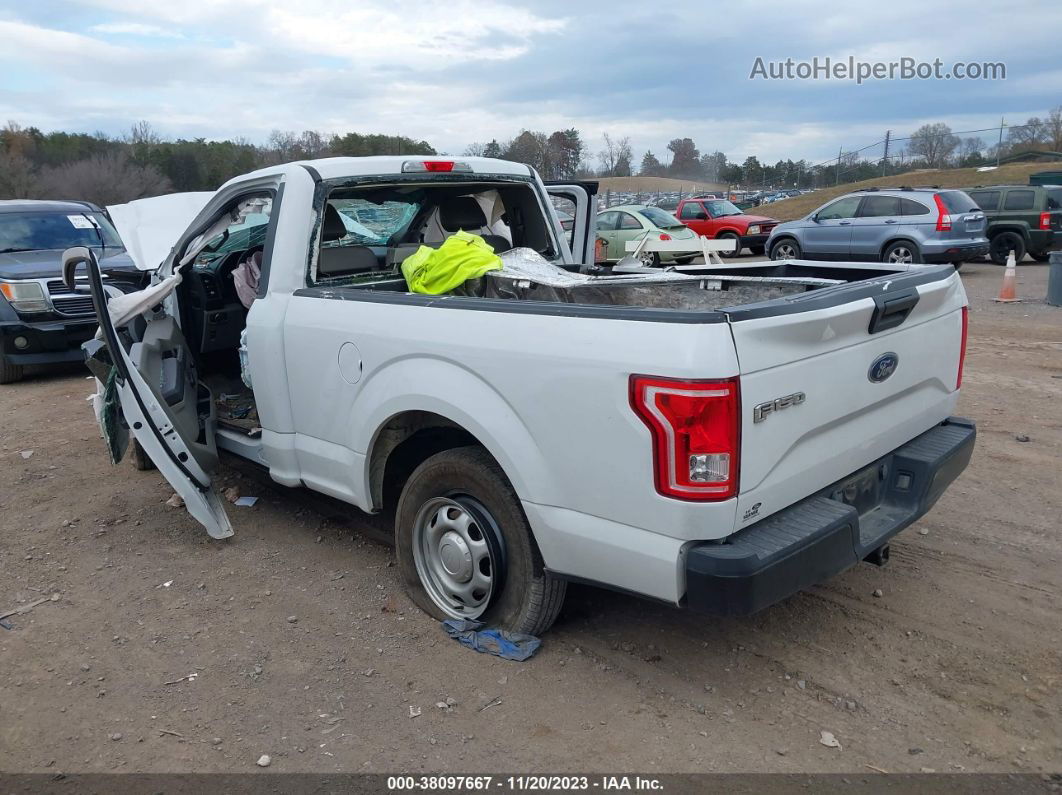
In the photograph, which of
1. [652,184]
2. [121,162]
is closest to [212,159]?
[121,162]

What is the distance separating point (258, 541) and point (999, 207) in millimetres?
18102

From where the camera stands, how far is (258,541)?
185 inches

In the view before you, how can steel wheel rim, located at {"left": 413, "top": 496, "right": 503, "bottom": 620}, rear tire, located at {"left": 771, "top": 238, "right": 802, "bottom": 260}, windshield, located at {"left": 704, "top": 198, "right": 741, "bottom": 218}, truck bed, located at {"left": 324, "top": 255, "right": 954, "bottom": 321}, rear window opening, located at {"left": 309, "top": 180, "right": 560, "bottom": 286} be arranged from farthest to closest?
windshield, located at {"left": 704, "top": 198, "right": 741, "bottom": 218} → rear tire, located at {"left": 771, "top": 238, "right": 802, "bottom": 260} → rear window opening, located at {"left": 309, "top": 180, "right": 560, "bottom": 286} → truck bed, located at {"left": 324, "top": 255, "right": 954, "bottom": 321} → steel wheel rim, located at {"left": 413, "top": 496, "right": 503, "bottom": 620}

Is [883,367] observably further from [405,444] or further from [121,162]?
[121,162]

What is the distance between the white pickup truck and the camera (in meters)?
2.62

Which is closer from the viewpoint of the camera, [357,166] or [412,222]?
[357,166]

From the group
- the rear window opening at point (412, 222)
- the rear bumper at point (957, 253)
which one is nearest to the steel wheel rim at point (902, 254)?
the rear bumper at point (957, 253)

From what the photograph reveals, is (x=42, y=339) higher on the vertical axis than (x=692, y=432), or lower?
lower

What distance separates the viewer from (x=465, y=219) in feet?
16.9

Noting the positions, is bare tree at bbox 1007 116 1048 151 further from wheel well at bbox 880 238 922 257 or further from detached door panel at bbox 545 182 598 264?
detached door panel at bbox 545 182 598 264

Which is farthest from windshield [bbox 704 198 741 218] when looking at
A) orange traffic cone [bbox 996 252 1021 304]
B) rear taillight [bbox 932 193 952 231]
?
orange traffic cone [bbox 996 252 1021 304]

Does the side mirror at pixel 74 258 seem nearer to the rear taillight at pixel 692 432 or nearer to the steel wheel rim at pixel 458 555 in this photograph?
the steel wheel rim at pixel 458 555

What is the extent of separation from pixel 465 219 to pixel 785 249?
14051 millimetres

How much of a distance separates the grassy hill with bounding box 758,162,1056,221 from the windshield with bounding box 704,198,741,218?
437 inches
